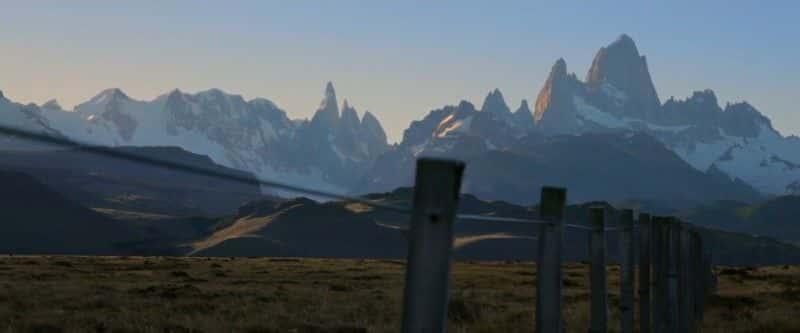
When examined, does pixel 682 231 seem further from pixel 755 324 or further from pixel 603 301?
pixel 603 301

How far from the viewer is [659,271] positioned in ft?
60.2

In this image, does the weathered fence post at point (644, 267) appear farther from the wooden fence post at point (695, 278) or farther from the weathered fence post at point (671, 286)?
the wooden fence post at point (695, 278)

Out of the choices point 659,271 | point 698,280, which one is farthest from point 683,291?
point 698,280

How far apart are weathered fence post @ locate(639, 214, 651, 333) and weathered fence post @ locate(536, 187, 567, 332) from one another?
6688mm

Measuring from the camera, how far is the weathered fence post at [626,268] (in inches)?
596

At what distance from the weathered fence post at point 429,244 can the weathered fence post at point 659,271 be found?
39.2 feet

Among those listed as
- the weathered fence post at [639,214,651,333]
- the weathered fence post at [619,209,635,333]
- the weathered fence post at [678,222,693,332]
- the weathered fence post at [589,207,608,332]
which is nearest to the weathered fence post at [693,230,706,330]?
the weathered fence post at [678,222,693,332]

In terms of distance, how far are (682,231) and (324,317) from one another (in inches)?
324

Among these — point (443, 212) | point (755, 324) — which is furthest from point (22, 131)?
point (755, 324)

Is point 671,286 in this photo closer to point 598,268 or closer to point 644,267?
point 644,267

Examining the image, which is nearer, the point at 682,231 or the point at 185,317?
the point at 682,231

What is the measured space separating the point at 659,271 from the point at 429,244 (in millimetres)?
12567

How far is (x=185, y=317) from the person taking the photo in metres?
23.3

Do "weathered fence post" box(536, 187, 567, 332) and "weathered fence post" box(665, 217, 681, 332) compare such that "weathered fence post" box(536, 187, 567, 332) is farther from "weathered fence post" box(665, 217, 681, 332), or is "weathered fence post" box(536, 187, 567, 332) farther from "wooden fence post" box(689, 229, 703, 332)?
"wooden fence post" box(689, 229, 703, 332)
